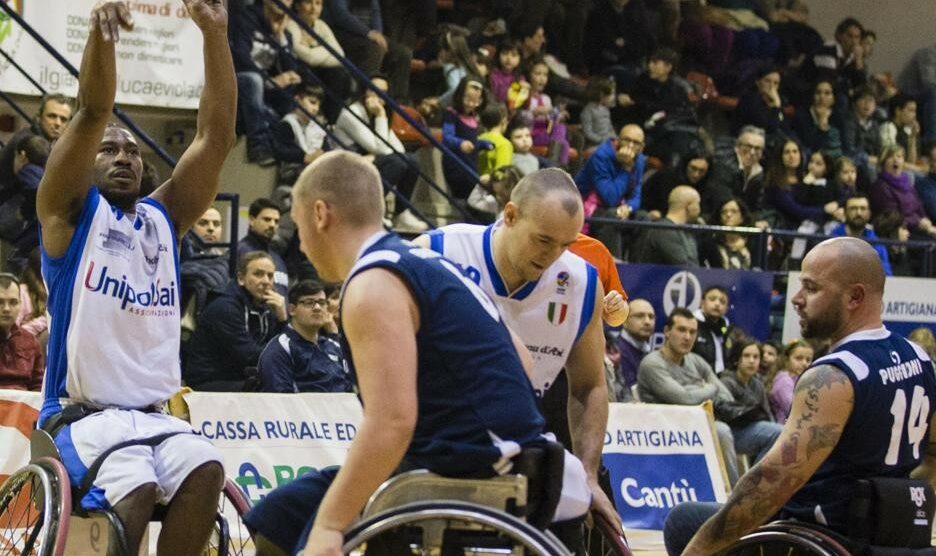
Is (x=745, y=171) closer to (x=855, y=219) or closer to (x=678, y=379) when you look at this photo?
(x=855, y=219)

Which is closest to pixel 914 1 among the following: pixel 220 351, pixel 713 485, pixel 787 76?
pixel 787 76

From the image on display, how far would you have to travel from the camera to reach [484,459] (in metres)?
3.91

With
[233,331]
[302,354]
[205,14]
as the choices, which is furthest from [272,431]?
[205,14]

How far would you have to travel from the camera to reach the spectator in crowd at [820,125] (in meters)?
16.9

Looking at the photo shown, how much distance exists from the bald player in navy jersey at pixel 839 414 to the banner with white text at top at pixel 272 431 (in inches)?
134

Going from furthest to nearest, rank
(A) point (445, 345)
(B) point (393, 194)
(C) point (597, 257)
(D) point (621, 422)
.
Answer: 1. (B) point (393, 194)
2. (D) point (621, 422)
3. (C) point (597, 257)
4. (A) point (445, 345)

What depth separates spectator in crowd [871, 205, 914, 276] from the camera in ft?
48.5

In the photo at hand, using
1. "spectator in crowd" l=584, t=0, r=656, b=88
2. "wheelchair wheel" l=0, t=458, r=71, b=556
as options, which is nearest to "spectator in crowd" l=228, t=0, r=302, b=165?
"spectator in crowd" l=584, t=0, r=656, b=88

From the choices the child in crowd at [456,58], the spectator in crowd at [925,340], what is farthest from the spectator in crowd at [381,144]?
the spectator in crowd at [925,340]

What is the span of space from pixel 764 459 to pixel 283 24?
28.1ft

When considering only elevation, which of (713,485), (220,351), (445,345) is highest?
(445,345)

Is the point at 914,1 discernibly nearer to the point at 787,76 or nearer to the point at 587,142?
the point at 787,76

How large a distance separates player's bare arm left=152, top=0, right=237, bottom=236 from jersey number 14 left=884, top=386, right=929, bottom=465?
2.46m

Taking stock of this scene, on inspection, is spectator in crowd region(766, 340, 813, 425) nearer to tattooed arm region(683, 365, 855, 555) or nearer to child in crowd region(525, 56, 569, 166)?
child in crowd region(525, 56, 569, 166)
